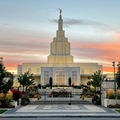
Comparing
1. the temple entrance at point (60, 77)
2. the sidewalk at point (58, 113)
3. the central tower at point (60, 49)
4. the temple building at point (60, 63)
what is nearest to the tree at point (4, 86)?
the sidewalk at point (58, 113)

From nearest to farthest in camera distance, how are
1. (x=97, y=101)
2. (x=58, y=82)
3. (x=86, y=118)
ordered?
(x=86, y=118) → (x=97, y=101) → (x=58, y=82)

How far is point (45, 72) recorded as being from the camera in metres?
118

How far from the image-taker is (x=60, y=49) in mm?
126688

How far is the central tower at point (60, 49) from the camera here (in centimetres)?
12544

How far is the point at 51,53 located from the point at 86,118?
10381cm

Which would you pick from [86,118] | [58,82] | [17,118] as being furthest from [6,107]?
[58,82]

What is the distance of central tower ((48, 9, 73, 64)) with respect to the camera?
125438 millimetres

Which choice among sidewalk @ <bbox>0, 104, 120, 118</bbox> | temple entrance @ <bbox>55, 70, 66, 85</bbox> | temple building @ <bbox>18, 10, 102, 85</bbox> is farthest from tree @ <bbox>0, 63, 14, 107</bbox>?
temple building @ <bbox>18, 10, 102, 85</bbox>

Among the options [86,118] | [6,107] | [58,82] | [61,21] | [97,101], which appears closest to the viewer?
[86,118]

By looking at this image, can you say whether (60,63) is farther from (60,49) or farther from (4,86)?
(4,86)

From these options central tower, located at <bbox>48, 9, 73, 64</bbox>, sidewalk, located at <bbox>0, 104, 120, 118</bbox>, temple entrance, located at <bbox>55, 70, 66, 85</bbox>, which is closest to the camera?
sidewalk, located at <bbox>0, 104, 120, 118</bbox>

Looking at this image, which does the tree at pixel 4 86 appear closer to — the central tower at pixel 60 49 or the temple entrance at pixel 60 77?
the temple entrance at pixel 60 77

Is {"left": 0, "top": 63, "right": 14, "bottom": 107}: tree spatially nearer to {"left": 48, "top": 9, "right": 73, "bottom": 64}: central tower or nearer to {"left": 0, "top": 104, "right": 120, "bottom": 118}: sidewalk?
{"left": 0, "top": 104, "right": 120, "bottom": 118}: sidewalk

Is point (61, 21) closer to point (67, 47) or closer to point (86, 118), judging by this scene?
point (67, 47)
